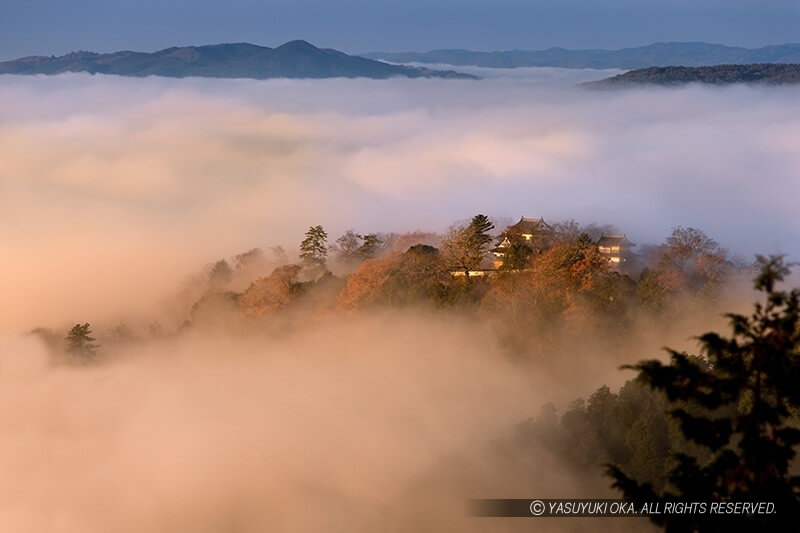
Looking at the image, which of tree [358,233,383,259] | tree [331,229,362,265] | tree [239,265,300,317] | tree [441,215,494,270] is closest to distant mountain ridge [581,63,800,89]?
tree [331,229,362,265]

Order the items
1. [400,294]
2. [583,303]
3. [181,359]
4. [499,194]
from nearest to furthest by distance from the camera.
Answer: [583,303], [400,294], [181,359], [499,194]

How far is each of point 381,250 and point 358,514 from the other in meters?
28.9

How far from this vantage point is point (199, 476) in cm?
2100

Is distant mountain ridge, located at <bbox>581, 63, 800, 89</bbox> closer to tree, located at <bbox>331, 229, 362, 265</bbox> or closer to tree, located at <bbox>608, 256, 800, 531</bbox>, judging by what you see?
tree, located at <bbox>331, 229, 362, 265</bbox>

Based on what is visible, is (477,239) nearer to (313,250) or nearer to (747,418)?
(313,250)

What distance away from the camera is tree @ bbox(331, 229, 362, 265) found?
4500 cm

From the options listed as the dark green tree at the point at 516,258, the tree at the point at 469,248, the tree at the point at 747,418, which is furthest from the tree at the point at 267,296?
the tree at the point at 747,418

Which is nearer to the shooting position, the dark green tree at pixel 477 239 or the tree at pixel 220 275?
the dark green tree at pixel 477 239

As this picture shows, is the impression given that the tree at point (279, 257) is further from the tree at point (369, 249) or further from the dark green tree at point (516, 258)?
the dark green tree at point (516, 258)

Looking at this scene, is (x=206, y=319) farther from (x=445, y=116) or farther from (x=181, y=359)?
(x=445, y=116)

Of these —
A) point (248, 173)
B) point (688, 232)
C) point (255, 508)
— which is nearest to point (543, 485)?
point (255, 508)

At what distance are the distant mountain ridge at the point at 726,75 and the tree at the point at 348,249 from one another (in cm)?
10339

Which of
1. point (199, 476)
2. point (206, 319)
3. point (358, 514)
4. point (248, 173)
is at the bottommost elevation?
point (248, 173)

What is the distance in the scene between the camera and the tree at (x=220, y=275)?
50625 mm
